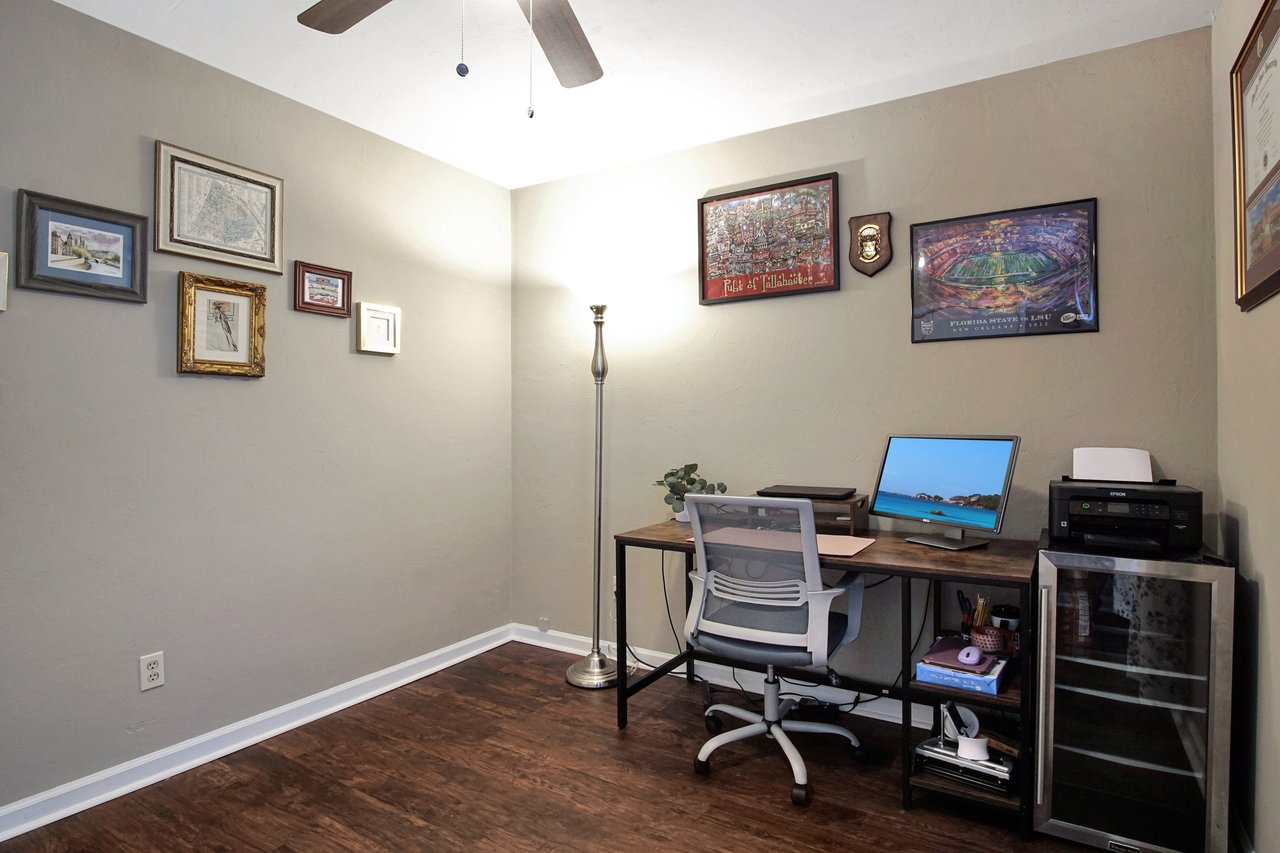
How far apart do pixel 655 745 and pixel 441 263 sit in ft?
7.90

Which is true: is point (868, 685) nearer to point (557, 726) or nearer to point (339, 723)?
point (557, 726)

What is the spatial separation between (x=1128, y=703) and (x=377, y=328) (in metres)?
3.04

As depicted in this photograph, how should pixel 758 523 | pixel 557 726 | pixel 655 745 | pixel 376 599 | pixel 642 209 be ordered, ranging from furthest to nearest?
pixel 642 209, pixel 376 599, pixel 557 726, pixel 655 745, pixel 758 523

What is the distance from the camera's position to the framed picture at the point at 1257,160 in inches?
61.7

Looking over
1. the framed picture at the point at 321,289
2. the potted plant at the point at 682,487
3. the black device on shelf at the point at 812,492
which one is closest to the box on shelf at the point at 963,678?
the black device on shelf at the point at 812,492

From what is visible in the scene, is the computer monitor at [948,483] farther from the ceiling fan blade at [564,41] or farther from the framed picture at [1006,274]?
the ceiling fan blade at [564,41]

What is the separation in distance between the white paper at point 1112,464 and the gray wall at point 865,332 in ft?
0.39

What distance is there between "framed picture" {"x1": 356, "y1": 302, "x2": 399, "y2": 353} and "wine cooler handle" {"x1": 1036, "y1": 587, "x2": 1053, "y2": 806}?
106 inches

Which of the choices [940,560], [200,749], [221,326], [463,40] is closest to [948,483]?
[940,560]

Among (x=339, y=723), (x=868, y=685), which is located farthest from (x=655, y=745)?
(x=339, y=723)

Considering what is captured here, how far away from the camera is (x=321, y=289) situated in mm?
2875

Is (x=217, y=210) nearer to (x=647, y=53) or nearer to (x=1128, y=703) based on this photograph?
(x=647, y=53)

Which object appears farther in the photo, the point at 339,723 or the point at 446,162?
the point at 446,162

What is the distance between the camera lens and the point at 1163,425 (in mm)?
2309
